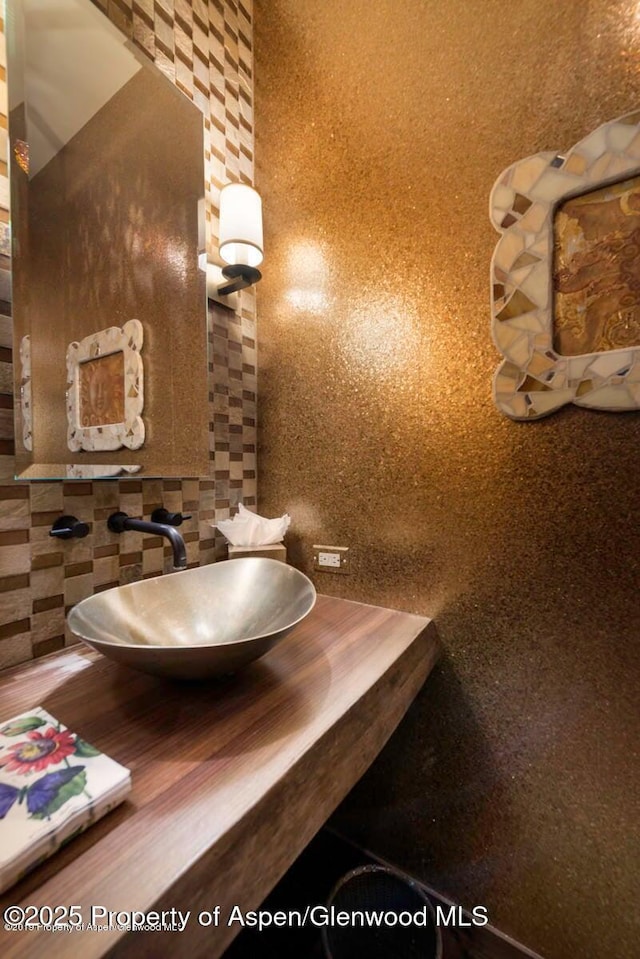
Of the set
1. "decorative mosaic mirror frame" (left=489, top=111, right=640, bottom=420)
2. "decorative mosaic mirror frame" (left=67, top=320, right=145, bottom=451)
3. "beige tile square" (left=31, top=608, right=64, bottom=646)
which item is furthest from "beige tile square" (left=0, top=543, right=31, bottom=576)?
"decorative mosaic mirror frame" (left=489, top=111, right=640, bottom=420)

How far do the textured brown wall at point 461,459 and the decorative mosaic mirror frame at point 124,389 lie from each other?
514 millimetres

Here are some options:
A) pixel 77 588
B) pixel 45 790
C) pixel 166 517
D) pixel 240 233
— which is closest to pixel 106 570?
pixel 77 588

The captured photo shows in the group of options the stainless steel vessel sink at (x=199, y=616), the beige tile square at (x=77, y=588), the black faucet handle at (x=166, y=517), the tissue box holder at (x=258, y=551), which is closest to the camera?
the stainless steel vessel sink at (x=199, y=616)

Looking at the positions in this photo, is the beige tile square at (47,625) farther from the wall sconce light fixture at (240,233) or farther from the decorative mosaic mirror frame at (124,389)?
the wall sconce light fixture at (240,233)

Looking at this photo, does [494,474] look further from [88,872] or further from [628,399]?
[88,872]

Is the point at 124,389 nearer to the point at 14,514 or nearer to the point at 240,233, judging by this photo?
the point at 14,514

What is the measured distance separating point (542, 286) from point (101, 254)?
1093 mm

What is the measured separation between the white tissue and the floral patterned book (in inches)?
27.6

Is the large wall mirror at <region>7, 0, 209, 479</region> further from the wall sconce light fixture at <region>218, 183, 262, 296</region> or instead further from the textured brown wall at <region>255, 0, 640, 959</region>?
the textured brown wall at <region>255, 0, 640, 959</region>

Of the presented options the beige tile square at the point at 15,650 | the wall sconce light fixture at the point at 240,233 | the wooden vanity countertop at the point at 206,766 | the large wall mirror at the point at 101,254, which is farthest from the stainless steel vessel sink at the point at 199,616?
the wall sconce light fixture at the point at 240,233

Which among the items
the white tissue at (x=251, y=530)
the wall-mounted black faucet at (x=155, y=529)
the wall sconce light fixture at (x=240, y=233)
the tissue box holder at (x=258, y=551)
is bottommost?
the tissue box holder at (x=258, y=551)

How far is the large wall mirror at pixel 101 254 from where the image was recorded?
0.77m

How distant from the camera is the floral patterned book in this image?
0.38 m

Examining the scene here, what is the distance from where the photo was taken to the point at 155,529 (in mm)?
888
